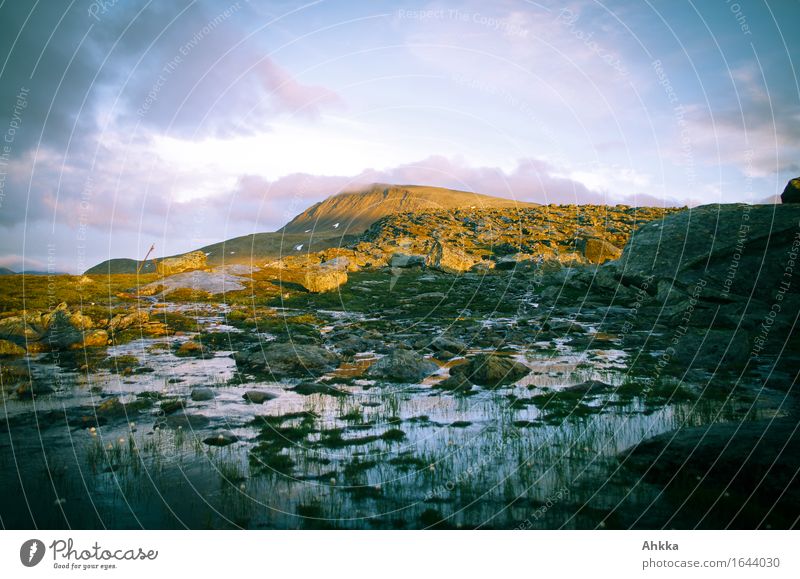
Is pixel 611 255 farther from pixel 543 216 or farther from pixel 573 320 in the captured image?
pixel 543 216

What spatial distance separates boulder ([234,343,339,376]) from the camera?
15.8 metres

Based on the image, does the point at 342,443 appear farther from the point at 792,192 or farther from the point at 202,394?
the point at 792,192

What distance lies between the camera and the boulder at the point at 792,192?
26.7 m

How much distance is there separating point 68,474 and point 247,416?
3.91m

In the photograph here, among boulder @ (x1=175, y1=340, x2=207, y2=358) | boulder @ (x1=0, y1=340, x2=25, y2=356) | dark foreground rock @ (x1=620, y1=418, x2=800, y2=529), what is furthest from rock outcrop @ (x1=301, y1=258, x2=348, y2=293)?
dark foreground rock @ (x1=620, y1=418, x2=800, y2=529)

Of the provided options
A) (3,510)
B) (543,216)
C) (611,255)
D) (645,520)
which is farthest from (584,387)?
(543,216)

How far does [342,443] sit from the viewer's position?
32.0ft

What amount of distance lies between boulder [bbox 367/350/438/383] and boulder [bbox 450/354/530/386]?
101 centimetres

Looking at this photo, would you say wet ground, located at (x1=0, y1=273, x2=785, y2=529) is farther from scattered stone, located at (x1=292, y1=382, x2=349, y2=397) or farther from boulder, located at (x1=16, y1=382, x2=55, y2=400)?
boulder, located at (x1=16, y1=382, x2=55, y2=400)

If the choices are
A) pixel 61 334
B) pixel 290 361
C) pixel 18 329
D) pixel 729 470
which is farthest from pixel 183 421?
pixel 18 329

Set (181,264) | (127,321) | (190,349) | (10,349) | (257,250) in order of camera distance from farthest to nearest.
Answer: (257,250), (181,264), (127,321), (190,349), (10,349)

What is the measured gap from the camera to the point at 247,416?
11438 mm

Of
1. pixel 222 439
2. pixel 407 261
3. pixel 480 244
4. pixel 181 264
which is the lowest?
pixel 222 439

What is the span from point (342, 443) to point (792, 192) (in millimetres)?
31602
